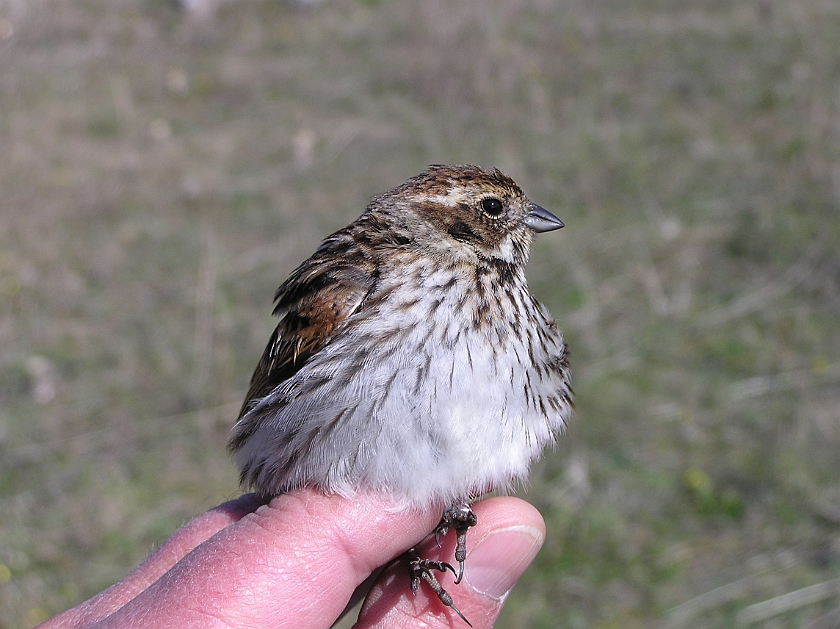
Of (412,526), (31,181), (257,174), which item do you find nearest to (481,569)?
(412,526)

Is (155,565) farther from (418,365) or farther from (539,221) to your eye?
(539,221)

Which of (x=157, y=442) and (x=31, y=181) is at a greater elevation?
(x=31, y=181)

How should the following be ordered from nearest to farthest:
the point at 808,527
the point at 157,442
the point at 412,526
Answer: the point at 412,526 → the point at 808,527 → the point at 157,442

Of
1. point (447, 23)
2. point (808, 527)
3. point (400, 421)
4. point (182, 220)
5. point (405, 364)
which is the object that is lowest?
point (808, 527)

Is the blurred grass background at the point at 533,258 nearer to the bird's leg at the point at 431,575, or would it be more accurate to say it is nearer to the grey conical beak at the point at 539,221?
the bird's leg at the point at 431,575

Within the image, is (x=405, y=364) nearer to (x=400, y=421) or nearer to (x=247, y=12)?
(x=400, y=421)

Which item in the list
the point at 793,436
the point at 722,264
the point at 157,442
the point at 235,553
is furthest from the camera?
the point at 722,264

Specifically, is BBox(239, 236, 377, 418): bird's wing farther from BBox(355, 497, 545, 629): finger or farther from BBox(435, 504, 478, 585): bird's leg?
BBox(355, 497, 545, 629): finger
